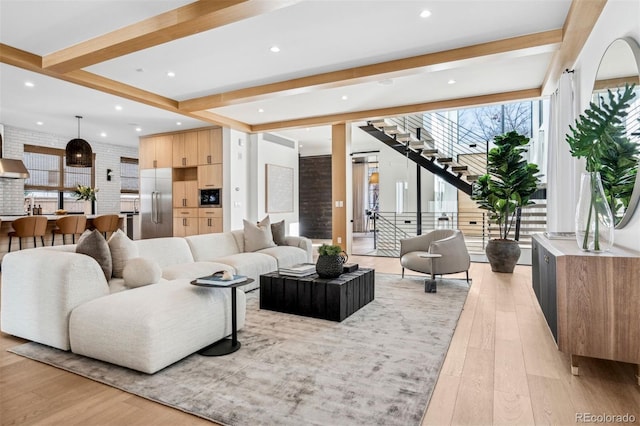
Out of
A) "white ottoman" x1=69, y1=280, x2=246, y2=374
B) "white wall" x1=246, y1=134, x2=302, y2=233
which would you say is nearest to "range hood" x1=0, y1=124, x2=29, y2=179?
"white wall" x1=246, y1=134, x2=302, y2=233

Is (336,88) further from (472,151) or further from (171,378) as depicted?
(171,378)

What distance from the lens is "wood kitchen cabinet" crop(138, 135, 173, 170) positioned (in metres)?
8.46

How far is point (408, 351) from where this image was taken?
2615 millimetres

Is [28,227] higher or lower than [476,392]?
higher

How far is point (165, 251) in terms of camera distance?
407cm

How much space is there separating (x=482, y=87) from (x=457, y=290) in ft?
10.7

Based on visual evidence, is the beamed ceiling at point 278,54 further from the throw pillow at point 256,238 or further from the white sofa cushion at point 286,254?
the white sofa cushion at point 286,254

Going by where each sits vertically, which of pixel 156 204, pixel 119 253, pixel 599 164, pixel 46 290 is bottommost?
pixel 46 290

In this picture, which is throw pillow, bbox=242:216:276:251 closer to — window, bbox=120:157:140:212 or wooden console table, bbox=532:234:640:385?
wooden console table, bbox=532:234:640:385

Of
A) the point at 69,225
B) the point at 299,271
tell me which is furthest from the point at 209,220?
the point at 299,271

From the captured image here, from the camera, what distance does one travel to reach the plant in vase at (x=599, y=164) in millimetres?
2383

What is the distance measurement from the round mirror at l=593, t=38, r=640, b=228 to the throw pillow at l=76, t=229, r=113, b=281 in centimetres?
396

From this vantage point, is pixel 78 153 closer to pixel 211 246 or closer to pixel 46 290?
pixel 211 246

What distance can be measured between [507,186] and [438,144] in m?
2.84
